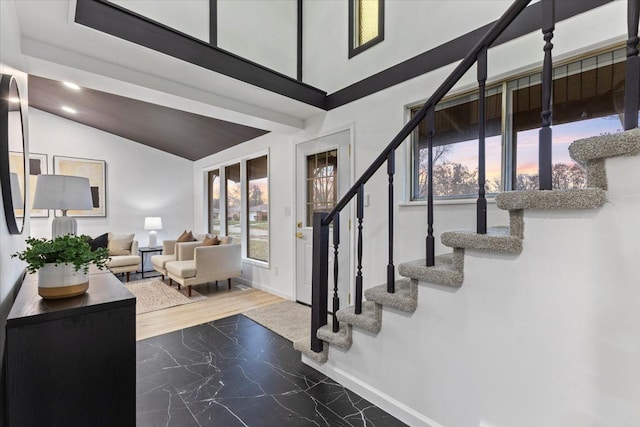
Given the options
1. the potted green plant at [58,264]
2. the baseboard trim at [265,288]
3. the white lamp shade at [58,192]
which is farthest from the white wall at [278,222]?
the potted green plant at [58,264]

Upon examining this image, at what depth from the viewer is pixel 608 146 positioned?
3.14 ft

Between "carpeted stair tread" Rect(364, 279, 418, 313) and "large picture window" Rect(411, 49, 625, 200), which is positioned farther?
"large picture window" Rect(411, 49, 625, 200)

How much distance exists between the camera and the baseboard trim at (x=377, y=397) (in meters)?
1.55

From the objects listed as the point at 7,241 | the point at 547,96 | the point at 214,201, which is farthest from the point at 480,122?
the point at 214,201

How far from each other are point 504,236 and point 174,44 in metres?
2.59

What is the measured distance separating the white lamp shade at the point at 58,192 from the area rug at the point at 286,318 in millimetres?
2015

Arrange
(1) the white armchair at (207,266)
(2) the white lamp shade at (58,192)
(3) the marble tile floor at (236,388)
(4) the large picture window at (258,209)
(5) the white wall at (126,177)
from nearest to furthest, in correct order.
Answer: (3) the marble tile floor at (236,388) → (2) the white lamp shade at (58,192) → (1) the white armchair at (207,266) → (4) the large picture window at (258,209) → (5) the white wall at (126,177)

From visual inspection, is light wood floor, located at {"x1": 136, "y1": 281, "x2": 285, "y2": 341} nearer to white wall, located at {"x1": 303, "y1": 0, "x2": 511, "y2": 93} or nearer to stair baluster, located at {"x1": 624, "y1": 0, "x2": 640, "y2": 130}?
white wall, located at {"x1": 303, "y1": 0, "x2": 511, "y2": 93}

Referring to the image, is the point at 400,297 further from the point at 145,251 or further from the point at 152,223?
the point at 152,223

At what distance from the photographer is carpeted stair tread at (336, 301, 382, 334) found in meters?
1.71

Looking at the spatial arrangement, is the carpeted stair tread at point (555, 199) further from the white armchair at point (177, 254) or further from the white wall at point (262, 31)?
the white armchair at point (177, 254)

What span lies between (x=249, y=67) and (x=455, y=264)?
8.09 feet

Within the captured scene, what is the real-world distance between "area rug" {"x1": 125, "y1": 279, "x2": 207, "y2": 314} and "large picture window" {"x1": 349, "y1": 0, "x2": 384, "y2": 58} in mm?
3780

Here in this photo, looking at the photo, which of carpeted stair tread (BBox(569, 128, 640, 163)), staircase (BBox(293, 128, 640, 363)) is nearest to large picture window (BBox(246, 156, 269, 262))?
staircase (BBox(293, 128, 640, 363))
